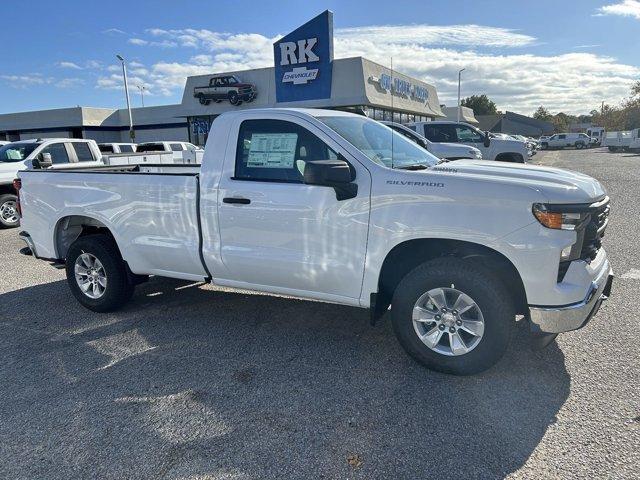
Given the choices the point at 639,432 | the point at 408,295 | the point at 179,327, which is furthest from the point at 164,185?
the point at 639,432

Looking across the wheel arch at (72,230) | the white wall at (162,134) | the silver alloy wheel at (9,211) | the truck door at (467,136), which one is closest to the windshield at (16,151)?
the silver alloy wheel at (9,211)

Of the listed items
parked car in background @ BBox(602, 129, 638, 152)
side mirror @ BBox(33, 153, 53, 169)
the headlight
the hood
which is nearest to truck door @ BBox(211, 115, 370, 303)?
the hood

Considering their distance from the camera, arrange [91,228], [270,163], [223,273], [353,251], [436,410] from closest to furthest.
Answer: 1. [436,410]
2. [353,251]
3. [270,163]
4. [223,273]
5. [91,228]

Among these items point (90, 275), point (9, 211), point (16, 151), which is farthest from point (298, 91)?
point (90, 275)

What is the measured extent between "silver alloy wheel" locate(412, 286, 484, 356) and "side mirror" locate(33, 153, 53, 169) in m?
8.57

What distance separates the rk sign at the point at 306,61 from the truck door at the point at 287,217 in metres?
21.7

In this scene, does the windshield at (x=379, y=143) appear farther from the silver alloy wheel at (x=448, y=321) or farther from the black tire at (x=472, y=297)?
the silver alloy wheel at (x=448, y=321)

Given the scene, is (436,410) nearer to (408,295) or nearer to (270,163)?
(408,295)

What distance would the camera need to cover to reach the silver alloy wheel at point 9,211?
10.6 metres

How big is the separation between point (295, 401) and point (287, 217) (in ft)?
4.74

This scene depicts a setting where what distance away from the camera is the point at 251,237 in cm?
416

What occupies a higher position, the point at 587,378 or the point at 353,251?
the point at 353,251

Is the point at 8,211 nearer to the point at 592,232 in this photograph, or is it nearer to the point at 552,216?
the point at 552,216

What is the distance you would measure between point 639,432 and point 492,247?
1.39 m
